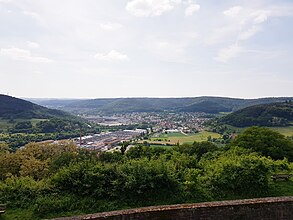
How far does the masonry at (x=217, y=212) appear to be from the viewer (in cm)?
1002

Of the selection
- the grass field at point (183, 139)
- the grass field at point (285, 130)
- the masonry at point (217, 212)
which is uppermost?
the masonry at point (217, 212)

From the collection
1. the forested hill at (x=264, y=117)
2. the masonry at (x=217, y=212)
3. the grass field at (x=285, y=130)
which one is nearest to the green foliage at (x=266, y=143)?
the masonry at (x=217, y=212)

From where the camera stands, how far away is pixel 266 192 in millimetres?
13617

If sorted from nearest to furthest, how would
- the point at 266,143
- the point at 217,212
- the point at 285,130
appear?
the point at 217,212, the point at 266,143, the point at 285,130

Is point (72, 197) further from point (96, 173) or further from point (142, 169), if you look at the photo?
point (142, 169)

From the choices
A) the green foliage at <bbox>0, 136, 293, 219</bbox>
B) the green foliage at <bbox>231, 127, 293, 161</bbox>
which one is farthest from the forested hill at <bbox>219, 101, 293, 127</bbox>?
the green foliage at <bbox>0, 136, 293, 219</bbox>

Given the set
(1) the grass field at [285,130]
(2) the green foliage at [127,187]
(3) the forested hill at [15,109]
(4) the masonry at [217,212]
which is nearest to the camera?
(4) the masonry at [217,212]

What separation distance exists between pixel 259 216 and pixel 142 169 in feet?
17.7

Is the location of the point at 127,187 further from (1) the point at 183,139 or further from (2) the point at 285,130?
(2) the point at 285,130

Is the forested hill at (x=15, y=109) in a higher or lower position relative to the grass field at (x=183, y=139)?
higher

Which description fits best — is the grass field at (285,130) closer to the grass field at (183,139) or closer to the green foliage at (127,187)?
the grass field at (183,139)

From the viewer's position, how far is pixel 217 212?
10625 millimetres

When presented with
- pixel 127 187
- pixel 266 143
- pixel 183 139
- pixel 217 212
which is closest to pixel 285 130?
pixel 183 139

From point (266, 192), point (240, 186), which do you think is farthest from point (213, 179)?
point (266, 192)
